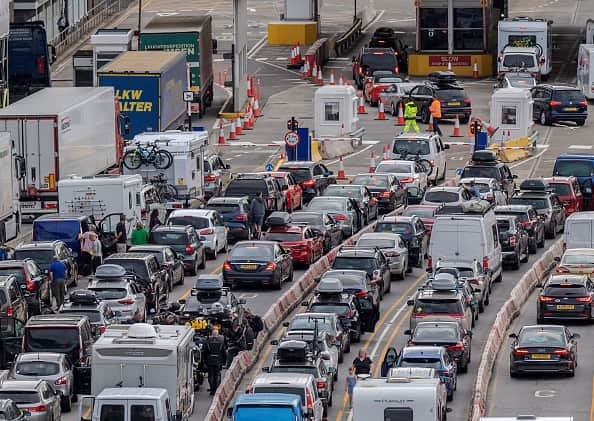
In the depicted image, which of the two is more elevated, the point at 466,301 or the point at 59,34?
the point at 59,34

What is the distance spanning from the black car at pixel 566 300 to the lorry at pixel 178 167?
15.8 meters

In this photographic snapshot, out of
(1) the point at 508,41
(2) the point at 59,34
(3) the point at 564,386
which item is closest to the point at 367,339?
(3) the point at 564,386

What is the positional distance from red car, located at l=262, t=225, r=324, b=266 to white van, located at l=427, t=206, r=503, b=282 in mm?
4050

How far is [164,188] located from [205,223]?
6311mm

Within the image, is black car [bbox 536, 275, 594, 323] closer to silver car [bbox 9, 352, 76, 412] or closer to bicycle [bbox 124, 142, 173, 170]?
silver car [bbox 9, 352, 76, 412]

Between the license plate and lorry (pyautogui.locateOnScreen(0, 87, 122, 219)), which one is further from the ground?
lorry (pyautogui.locateOnScreen(0, 87, 122, 219))

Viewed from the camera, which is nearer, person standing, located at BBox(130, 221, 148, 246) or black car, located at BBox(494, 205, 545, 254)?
person standing, located at BBox(130, 221, 148, 246)

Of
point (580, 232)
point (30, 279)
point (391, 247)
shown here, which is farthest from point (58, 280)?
point (580, 232)

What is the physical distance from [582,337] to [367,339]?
4.86 metres

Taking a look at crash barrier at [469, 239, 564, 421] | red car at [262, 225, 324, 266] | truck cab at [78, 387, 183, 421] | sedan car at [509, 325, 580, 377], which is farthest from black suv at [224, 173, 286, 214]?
truck cab at [78, 387, 183, 421]

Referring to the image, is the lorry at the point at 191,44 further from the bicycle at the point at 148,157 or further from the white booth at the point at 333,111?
the bicycle at the point at 148,157

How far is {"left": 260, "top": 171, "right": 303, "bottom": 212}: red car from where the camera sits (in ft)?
205

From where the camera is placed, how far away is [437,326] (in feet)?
141

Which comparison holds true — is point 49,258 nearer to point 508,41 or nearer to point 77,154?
point 77,154
